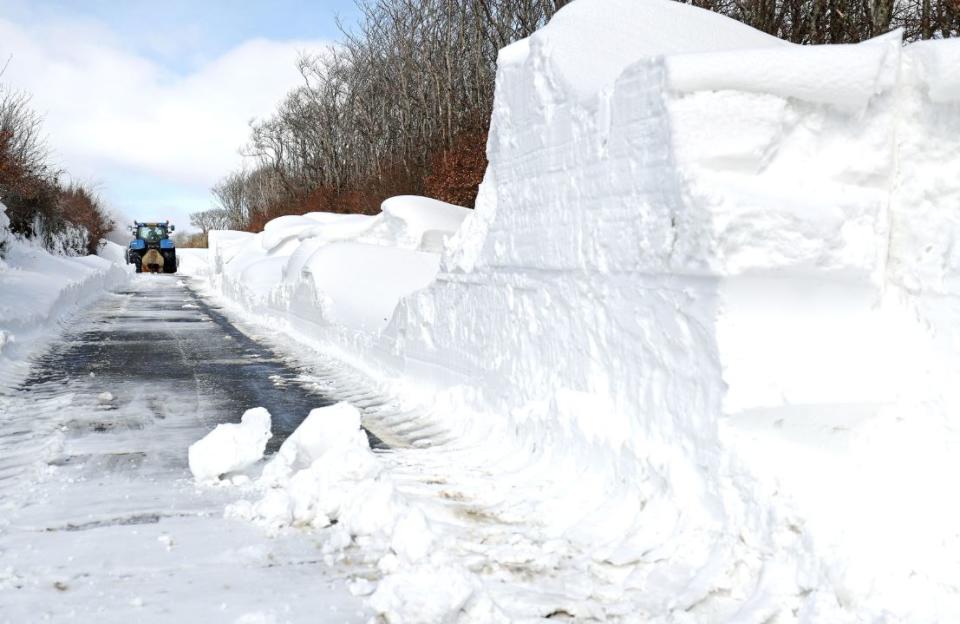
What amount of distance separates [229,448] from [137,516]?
2.82 ft

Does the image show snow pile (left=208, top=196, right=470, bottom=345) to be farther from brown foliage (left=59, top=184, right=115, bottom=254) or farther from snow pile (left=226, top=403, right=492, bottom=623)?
brown foliage (left=59, top=184, right=115, bottom=254)

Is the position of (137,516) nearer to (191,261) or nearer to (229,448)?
(229,448)

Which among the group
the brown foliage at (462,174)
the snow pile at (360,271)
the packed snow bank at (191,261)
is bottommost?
the packed snow bank at (191,261)

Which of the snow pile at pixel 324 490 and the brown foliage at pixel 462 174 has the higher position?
the brown foliage at pixel 462 174

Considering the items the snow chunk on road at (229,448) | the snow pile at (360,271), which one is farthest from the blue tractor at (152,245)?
the snow chunk on road at (229,448)

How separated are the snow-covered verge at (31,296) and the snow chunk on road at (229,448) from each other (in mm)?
4898

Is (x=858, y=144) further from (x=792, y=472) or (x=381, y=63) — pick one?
(x=381, y=63)

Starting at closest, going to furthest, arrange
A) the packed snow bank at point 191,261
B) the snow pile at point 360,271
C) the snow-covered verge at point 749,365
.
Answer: the snow-covered verge at point 749,365 < the snow pile at point 360,271 < the packed snow bank at point 191,261

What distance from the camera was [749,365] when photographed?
388 cm

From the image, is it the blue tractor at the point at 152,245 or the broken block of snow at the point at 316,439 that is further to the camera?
the blue tractor at the point at 152,245

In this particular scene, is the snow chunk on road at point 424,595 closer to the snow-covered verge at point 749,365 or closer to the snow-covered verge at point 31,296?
the snow-covered verge at point 749,365

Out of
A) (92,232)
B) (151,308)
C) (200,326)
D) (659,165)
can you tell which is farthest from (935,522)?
(92,232)

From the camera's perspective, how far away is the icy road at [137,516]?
3.55m

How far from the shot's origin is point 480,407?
7.07 metres
